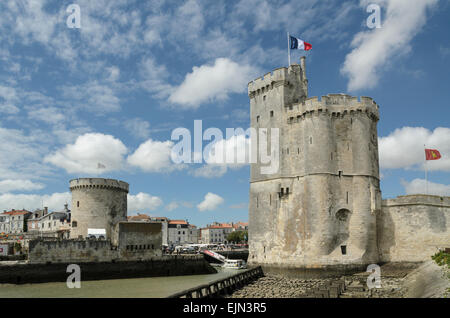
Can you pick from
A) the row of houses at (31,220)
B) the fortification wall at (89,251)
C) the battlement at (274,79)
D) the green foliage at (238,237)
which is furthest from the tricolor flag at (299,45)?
the green foliage at (238,237)

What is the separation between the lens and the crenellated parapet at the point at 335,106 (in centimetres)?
3184

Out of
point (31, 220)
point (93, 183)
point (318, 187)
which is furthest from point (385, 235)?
point (31, 220)

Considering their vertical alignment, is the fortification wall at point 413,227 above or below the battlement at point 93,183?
below

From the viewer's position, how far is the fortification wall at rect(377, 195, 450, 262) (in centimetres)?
2973

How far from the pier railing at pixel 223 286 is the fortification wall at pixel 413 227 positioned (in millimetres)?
10581

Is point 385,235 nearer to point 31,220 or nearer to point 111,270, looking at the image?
point 111,270

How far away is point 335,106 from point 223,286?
1755cm

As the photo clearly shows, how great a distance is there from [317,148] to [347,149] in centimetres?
267

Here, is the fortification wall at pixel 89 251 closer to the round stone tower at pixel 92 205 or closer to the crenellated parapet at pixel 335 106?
the round stone tower at pixel 92 205

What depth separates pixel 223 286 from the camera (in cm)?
2314

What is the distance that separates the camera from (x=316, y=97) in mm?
31984
